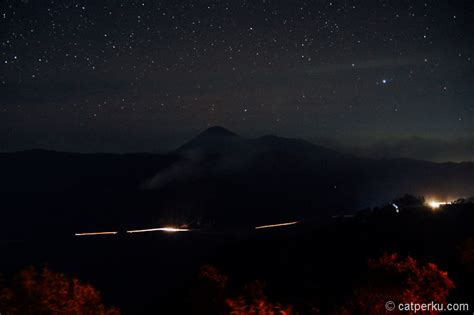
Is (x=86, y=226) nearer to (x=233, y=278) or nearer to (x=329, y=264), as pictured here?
(x=233, y=278)

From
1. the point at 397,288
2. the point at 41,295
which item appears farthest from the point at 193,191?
the point at 41,295

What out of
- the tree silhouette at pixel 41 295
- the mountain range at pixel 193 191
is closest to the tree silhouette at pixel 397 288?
the tree silhouette at pixel 41 295

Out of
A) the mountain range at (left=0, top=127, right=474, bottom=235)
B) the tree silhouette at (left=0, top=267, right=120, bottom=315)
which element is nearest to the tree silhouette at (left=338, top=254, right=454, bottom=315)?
the tree silhouette at (left=0, top=267, right=120, bottom=315)

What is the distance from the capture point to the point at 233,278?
59750mm

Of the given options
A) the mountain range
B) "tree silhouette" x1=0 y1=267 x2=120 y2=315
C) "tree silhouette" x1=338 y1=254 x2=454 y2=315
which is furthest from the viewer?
the mountain range

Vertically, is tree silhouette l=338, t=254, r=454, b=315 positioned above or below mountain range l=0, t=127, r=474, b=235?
below

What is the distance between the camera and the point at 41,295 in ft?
38.1

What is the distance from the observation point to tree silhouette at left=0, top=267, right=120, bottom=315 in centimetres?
1138

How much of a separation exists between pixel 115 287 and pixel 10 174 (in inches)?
5352

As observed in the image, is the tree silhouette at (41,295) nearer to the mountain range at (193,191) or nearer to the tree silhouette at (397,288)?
the tree silhouette at (397,288)

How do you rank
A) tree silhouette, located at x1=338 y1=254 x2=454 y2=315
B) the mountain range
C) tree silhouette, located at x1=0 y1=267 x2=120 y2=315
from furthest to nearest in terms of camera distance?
1. the mountain range
2. tree silhouette, located at x1=338 y1=254 x2=454 y2=315
3. tree silhouette, located at x1=0 y1=267 x2=120 y2=315

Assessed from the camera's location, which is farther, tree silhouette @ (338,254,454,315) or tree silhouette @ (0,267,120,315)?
tree silhouette @ (338,254,454,315)

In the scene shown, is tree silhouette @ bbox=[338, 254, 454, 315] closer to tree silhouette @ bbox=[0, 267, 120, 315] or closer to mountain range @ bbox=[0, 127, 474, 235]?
tree silhouette @ bbox=[0, 267, 120, 315]

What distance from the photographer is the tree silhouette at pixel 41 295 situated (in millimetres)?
11383
